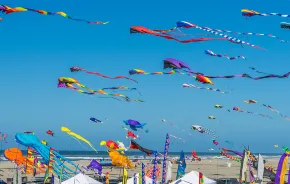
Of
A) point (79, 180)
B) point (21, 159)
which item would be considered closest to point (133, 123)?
point (79, 180)

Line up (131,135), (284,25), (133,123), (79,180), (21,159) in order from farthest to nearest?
(131,135), (21,159), (133,123), (79,180), (284,25)

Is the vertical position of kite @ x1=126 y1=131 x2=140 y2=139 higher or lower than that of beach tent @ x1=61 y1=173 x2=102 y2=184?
higher

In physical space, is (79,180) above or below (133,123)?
below

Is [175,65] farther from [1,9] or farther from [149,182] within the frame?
[149,182]

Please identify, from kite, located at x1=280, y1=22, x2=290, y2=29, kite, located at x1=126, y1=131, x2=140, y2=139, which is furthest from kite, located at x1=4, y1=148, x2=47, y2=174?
kite, located at x1=280, y1=22, x2=290, y2=29

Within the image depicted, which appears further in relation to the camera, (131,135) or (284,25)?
(131,135)

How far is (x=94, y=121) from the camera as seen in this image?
33.2 m

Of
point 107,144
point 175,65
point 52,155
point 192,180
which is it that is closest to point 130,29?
point 175,65

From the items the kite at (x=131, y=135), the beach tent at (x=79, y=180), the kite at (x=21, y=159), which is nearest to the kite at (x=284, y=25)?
the beach tent at (x=79, y=180)

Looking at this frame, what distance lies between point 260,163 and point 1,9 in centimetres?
1136

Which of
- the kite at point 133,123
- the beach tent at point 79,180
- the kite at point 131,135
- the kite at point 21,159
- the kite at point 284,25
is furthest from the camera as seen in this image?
the kite at point 131,135

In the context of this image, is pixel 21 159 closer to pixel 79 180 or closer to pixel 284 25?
pixel 79 180

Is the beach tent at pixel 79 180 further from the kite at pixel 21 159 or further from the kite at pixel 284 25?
the kite at pixel 284 25

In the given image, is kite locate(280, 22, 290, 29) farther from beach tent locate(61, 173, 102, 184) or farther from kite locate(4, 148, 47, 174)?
kite locate(4, 148, 47, 174)
